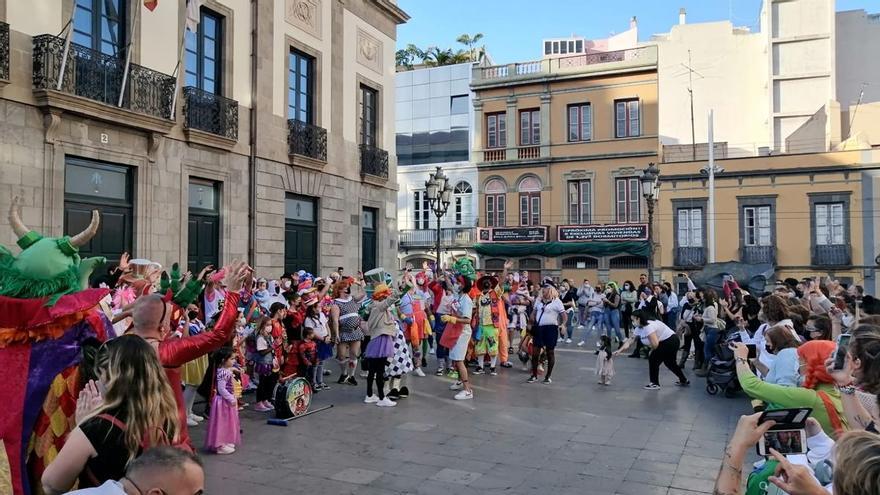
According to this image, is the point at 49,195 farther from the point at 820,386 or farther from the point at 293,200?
the point at 820,386

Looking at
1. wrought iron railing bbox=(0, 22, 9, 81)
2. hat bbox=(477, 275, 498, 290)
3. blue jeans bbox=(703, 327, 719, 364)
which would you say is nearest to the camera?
wrought iron railing bbox=(0, 22, 9, 81)

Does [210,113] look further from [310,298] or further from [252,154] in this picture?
[310,298]

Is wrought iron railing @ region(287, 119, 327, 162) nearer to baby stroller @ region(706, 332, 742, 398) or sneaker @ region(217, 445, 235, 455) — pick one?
sneaker @ region(217, 445, 235, 455)

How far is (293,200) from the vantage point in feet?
58.3

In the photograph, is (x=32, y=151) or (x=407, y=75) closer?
(x=32, y=151)

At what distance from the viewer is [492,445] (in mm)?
7238

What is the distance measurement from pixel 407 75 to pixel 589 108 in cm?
1113

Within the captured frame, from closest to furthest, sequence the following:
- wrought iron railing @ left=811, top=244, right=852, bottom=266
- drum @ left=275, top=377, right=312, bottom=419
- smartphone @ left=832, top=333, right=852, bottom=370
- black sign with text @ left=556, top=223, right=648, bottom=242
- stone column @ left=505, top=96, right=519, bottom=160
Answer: smartphone @ left=832, top=333, right=852, bottom=370 → drum @ left=275, top=377, right=312, bottom=419 → wrought iron railing @ left=811, top=244, right=852, bottom=266 → black sign with text @ left=556, top=223, right=648, bottom=242 → stone column @ left=505, top=96, right=519, bottom=160

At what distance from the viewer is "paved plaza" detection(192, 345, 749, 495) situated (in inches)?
234

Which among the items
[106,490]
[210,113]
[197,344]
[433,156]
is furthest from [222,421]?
[433,156]

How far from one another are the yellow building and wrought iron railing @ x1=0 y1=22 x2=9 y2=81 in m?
26.4

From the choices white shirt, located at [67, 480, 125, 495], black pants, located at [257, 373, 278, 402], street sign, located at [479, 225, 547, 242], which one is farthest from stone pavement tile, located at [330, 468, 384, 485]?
street sign, located at [479, 225, 547, 242]

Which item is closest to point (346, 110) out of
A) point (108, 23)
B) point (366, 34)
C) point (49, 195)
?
point (366, 34)

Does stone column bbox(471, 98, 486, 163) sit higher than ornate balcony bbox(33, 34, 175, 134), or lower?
higher
